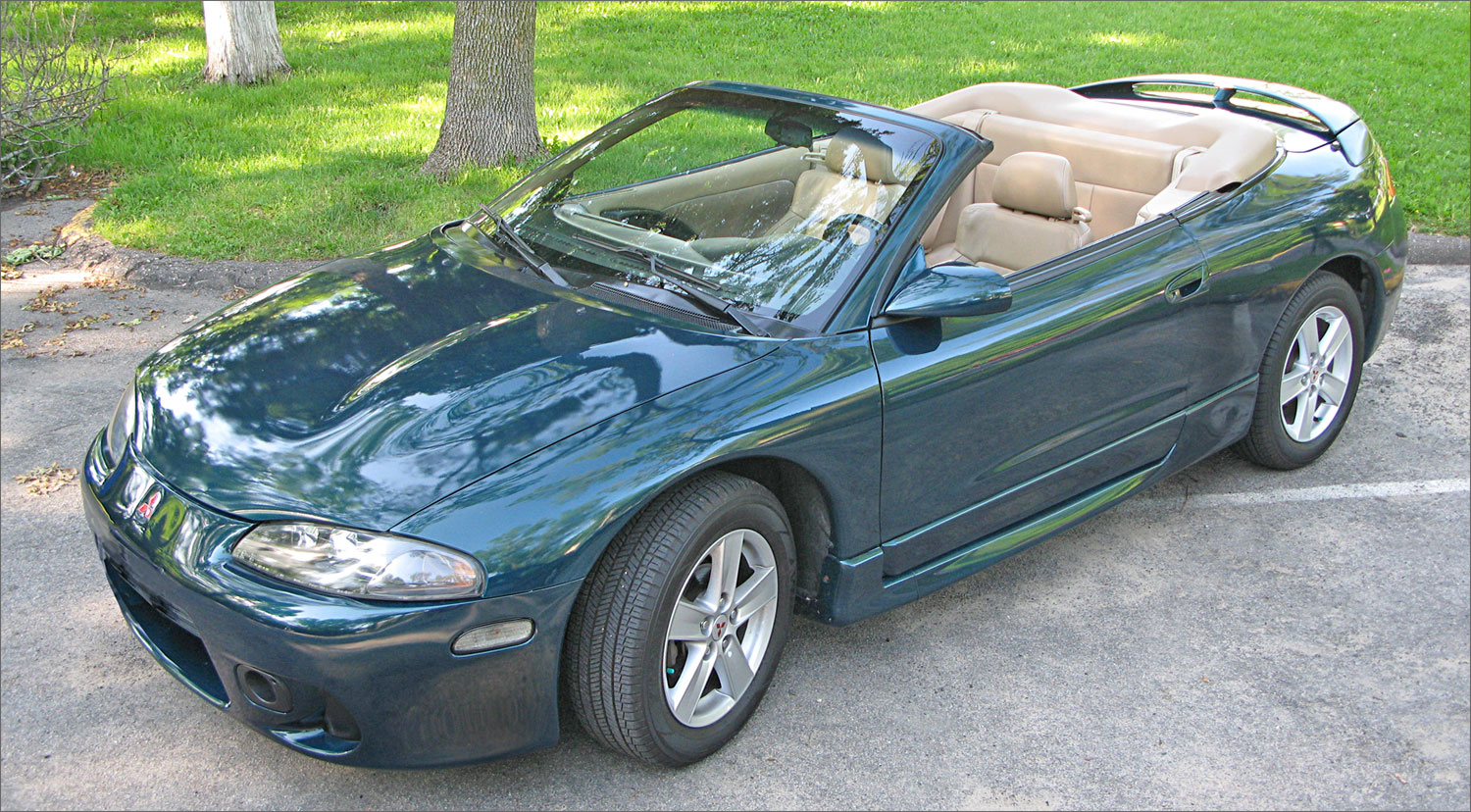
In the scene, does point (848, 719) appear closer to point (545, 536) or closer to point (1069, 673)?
point (1069, 673)

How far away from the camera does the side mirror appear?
3.02 meters

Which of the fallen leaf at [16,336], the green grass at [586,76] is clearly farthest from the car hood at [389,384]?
the green grass at [586,76]

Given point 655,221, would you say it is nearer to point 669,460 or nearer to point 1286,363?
point 669,460

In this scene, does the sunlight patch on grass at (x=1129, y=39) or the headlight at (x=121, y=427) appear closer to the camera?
the headlight at (x=121, y=427)

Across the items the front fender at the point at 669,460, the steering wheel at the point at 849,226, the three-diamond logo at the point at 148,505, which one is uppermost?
the steering wheel at the point at 849,226

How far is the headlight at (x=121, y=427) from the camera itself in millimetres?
2896

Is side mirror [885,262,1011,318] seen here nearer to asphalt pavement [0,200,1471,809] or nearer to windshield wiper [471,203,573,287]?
windshield wiper [471,203,573,287]

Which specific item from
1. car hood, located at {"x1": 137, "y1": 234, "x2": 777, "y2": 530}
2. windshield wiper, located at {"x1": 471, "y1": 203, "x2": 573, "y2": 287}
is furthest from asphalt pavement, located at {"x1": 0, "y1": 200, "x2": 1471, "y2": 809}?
windshield wiper, located at {"x1": 471, "y1": 203, "x2": 573, "y2": 287}

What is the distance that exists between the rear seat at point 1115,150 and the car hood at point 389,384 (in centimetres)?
180

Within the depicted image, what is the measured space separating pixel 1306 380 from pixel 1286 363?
19 centimetres

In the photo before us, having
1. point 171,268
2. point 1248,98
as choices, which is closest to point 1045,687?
point 1248,98

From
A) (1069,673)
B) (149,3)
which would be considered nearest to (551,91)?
(149,3)

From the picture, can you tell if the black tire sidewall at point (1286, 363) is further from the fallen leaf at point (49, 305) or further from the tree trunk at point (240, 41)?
the tree trunk at point (240, 41)

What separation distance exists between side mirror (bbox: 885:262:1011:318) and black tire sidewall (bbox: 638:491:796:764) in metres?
0.63
